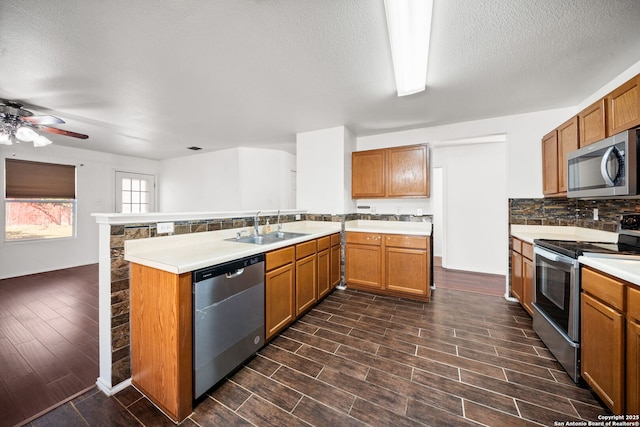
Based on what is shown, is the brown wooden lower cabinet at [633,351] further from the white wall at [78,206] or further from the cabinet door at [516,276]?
the white wall at [78,206]

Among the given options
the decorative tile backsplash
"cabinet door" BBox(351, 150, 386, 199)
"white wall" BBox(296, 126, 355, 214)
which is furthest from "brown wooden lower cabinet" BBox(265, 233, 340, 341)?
the decorative tile backsplash

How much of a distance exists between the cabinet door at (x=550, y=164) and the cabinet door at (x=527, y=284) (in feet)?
2.72

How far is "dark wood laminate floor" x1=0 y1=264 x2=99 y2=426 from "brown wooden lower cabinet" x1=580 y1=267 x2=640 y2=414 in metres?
3.23

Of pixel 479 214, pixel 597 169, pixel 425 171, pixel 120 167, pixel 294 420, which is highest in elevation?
pixel 120 167

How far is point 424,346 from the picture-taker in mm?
2084

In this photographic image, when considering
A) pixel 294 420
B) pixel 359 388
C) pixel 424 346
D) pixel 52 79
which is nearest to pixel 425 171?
pixel 424 346

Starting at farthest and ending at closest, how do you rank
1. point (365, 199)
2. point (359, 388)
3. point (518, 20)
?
point (365, 199) → point (359, 388) → point (518, 20)

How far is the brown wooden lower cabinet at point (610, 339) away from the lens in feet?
4.02

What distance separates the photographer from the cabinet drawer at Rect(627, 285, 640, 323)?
119cm

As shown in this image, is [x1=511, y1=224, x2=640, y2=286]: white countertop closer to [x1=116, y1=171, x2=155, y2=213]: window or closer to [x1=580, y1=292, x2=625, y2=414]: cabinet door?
[x1=580, y1=292, x2=625, y2=414]: cabinet door

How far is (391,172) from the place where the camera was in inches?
139

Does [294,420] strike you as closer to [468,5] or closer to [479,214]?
[468,5]

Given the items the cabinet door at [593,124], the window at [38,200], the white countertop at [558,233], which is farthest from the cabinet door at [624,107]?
the window at [38,200]

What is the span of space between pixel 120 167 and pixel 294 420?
21.5ft
